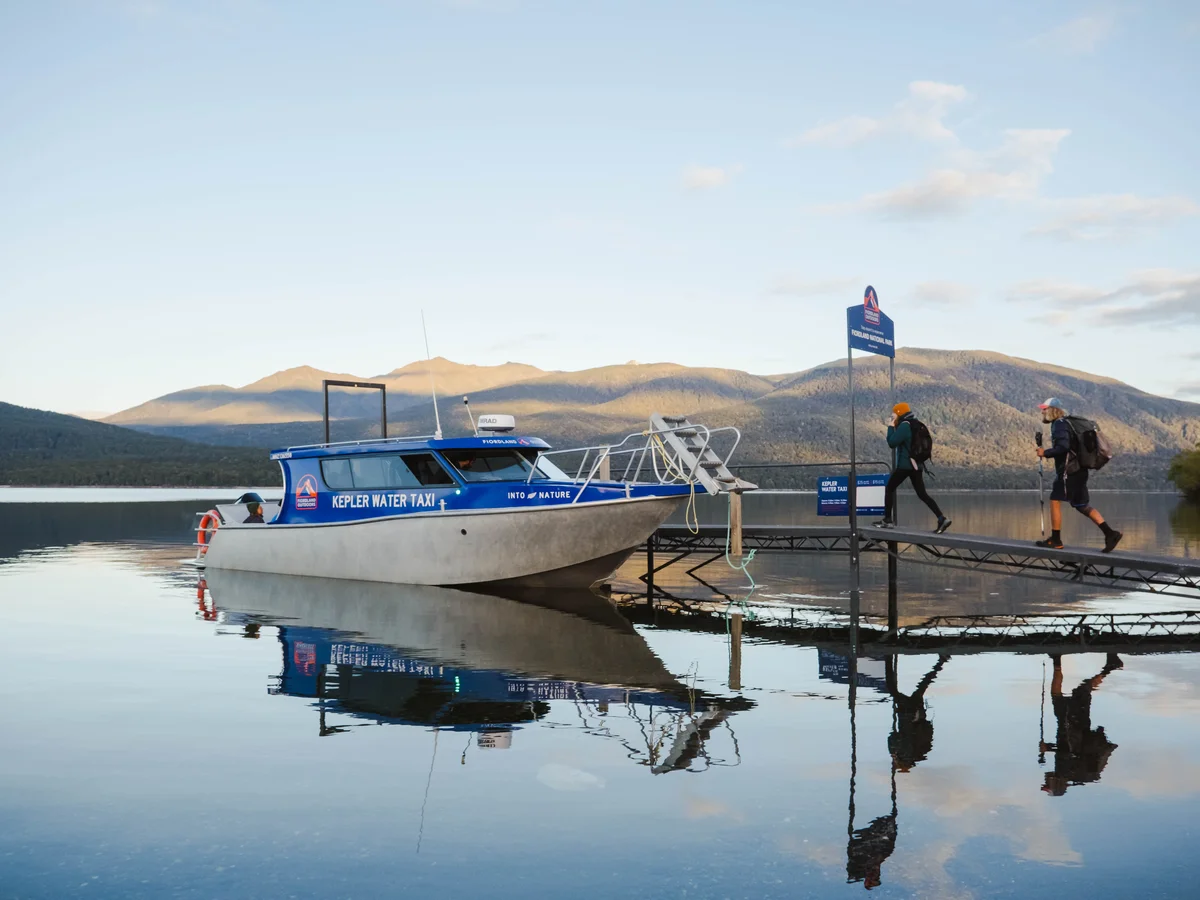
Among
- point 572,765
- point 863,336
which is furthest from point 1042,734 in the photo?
point 863,336

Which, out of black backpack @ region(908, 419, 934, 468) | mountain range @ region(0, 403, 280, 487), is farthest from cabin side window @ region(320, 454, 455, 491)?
mountain range @ region(0, 403, 280, 487)

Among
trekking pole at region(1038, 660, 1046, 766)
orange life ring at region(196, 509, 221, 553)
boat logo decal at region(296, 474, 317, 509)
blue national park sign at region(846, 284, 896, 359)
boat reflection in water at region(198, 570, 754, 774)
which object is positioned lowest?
boat reflection in water at region(198, 570, 754, 774)

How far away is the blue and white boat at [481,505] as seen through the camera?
62.7 ft

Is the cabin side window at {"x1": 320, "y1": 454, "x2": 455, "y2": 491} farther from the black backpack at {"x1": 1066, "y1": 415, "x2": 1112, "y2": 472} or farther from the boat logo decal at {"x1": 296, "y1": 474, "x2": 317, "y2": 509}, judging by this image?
the black backpack at {"x1": 1066, "y1": 415, "x2": 1112, "y2": 472}

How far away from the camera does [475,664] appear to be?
42.1 feet

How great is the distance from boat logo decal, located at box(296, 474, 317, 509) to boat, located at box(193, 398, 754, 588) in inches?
1.1

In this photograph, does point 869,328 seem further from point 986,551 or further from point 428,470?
point 428,470

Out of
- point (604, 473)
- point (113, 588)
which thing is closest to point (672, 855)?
point (604, 473)

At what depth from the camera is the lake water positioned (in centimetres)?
625

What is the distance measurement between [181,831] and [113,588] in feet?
52.1

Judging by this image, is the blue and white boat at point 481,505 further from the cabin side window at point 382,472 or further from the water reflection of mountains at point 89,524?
the water reflection of mountains at point 89,524

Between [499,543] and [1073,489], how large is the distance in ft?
32.0

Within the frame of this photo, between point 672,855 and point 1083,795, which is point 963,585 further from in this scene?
point 672,855

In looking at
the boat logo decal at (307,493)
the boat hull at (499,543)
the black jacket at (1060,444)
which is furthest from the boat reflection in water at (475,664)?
the black jacket at (1060,444)
